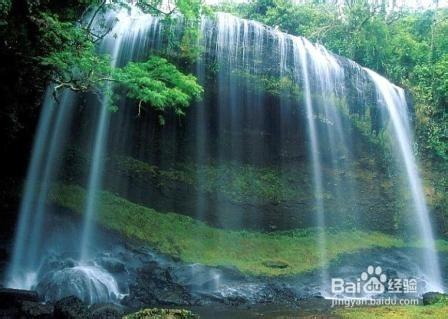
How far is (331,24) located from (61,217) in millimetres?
14730

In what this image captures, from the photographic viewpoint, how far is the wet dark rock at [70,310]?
733cm

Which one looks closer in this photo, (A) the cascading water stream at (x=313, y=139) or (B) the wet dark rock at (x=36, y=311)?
(B) the wet dark rock at (x=36, y=311)

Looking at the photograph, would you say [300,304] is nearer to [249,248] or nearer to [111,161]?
[249,248]

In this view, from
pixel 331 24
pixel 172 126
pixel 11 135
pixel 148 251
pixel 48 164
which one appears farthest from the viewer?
pixel 331 24

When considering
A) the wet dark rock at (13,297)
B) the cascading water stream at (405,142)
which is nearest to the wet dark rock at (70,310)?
the wet dark rock at (13,297)

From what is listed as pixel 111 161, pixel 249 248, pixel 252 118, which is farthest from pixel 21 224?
pixel 252 118

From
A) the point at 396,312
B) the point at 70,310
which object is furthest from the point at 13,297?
the point at 396,312

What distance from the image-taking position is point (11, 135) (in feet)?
30.0

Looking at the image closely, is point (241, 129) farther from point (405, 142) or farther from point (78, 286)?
point (78, 286)

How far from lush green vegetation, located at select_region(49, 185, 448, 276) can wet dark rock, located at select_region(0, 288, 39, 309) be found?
→ 4051 millimetres

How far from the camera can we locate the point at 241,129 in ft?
50.7

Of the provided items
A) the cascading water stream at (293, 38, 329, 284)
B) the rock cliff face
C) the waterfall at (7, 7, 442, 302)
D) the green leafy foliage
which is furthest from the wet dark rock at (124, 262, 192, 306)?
the cascading water stream at (293, 38, 329, 284)

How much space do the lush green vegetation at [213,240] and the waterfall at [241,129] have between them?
1.10ft

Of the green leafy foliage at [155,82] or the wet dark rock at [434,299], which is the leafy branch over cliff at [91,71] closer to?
the green leafy foliage at [155,82]
